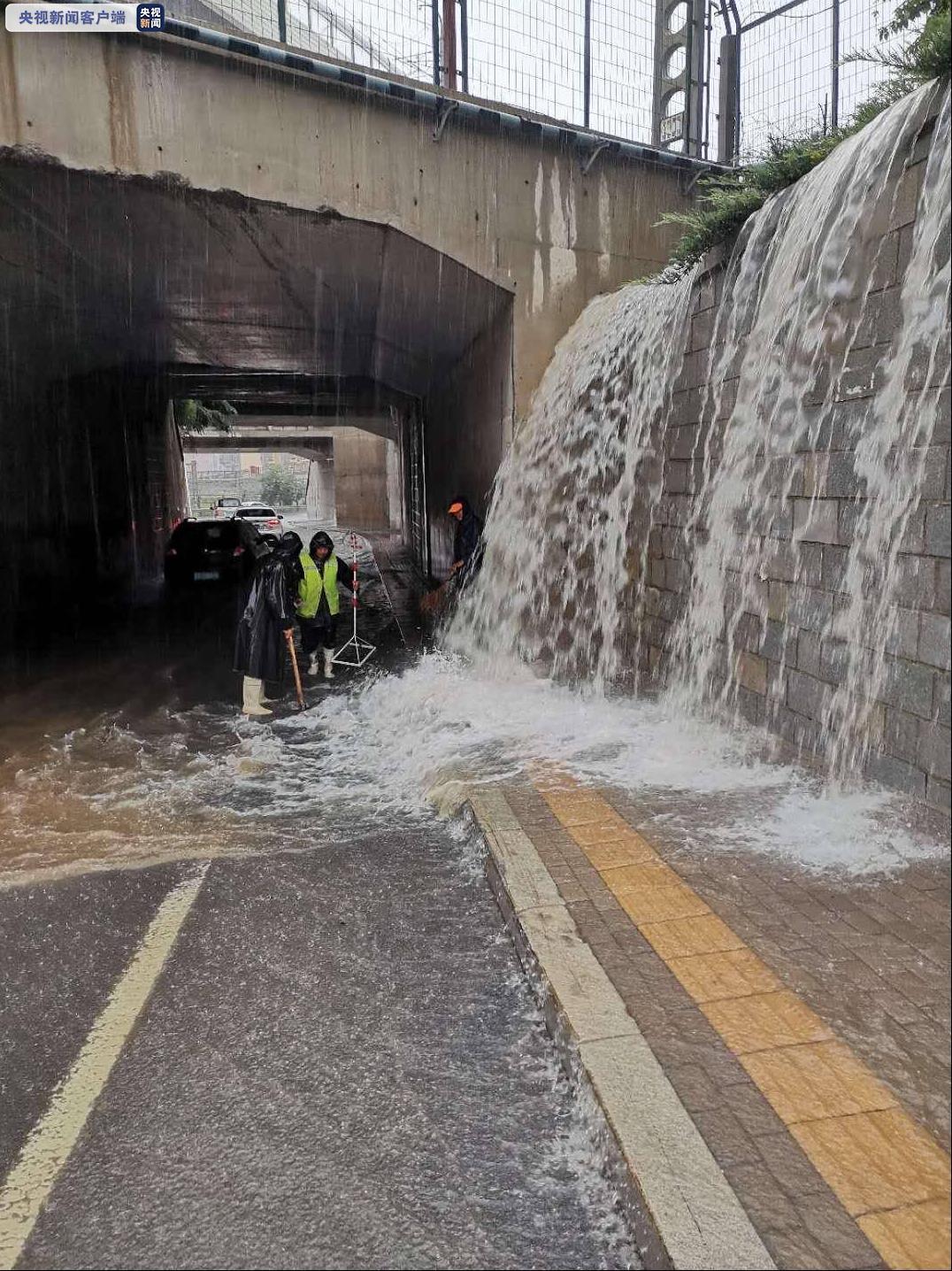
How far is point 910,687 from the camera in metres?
4.74

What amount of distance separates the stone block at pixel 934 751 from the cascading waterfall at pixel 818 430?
482 mm

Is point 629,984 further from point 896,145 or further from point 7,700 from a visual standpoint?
point 7,700

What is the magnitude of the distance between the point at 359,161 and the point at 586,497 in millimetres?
4561

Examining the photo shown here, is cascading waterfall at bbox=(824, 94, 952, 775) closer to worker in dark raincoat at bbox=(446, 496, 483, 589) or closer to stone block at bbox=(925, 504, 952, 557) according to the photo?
stone block at bbox=(925, 504, 952, 557)

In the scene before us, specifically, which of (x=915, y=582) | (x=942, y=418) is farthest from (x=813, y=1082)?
(x=942, y=418)

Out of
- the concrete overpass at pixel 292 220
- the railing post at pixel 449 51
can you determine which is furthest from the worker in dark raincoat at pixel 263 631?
the railing post at pixel 449 51

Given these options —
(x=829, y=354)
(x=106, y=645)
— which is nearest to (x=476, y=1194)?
(x=829, y=354)

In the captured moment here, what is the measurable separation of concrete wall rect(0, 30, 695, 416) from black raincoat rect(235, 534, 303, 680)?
12.6 feet

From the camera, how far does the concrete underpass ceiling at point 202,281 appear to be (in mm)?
9320

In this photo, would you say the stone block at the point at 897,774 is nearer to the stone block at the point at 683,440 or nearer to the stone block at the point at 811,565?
the stone block at the point at 811,565

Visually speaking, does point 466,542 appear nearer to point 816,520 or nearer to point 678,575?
point 678,575

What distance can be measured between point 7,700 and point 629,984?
336 inches

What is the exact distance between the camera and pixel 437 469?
16312 millimetres

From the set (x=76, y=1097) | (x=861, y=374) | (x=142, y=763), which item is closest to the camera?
(x=76, y=1097)
